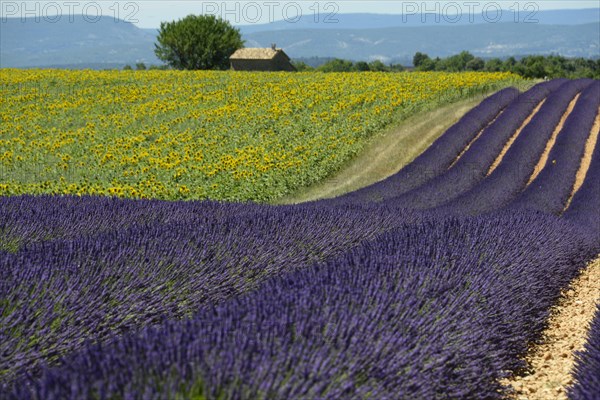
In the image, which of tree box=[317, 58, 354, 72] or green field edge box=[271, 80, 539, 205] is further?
tree box=[317, 58, 354, 72]

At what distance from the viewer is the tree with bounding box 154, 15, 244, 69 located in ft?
177

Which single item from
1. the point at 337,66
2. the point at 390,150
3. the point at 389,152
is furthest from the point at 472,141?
the point at 337,66

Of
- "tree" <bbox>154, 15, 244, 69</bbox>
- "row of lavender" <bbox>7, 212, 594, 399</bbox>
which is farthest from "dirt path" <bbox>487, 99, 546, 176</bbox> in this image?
"tree" <bbox>154, 15, 244, 69</bbox>

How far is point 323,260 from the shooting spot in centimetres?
606

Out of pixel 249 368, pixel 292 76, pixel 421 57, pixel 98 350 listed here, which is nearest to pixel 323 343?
pixel 249 368

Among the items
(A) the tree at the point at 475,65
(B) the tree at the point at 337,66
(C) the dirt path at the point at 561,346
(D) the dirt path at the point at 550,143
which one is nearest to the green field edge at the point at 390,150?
(D) the dirt path at the point at 550,143

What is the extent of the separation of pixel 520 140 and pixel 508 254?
625 inches

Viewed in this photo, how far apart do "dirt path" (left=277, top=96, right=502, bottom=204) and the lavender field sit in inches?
303

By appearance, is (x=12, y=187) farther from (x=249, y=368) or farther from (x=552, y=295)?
(x=249, y=368)

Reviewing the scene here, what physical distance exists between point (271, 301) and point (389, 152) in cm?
1698

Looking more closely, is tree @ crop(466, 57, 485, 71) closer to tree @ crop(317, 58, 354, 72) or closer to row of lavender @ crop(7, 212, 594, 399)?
tree @ crop(317, 58, 354, 72)

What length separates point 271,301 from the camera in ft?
11.9

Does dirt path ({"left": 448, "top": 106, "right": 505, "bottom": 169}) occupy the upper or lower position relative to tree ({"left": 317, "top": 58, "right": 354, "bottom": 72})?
lower

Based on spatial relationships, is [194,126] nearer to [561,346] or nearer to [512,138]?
[512,138]
